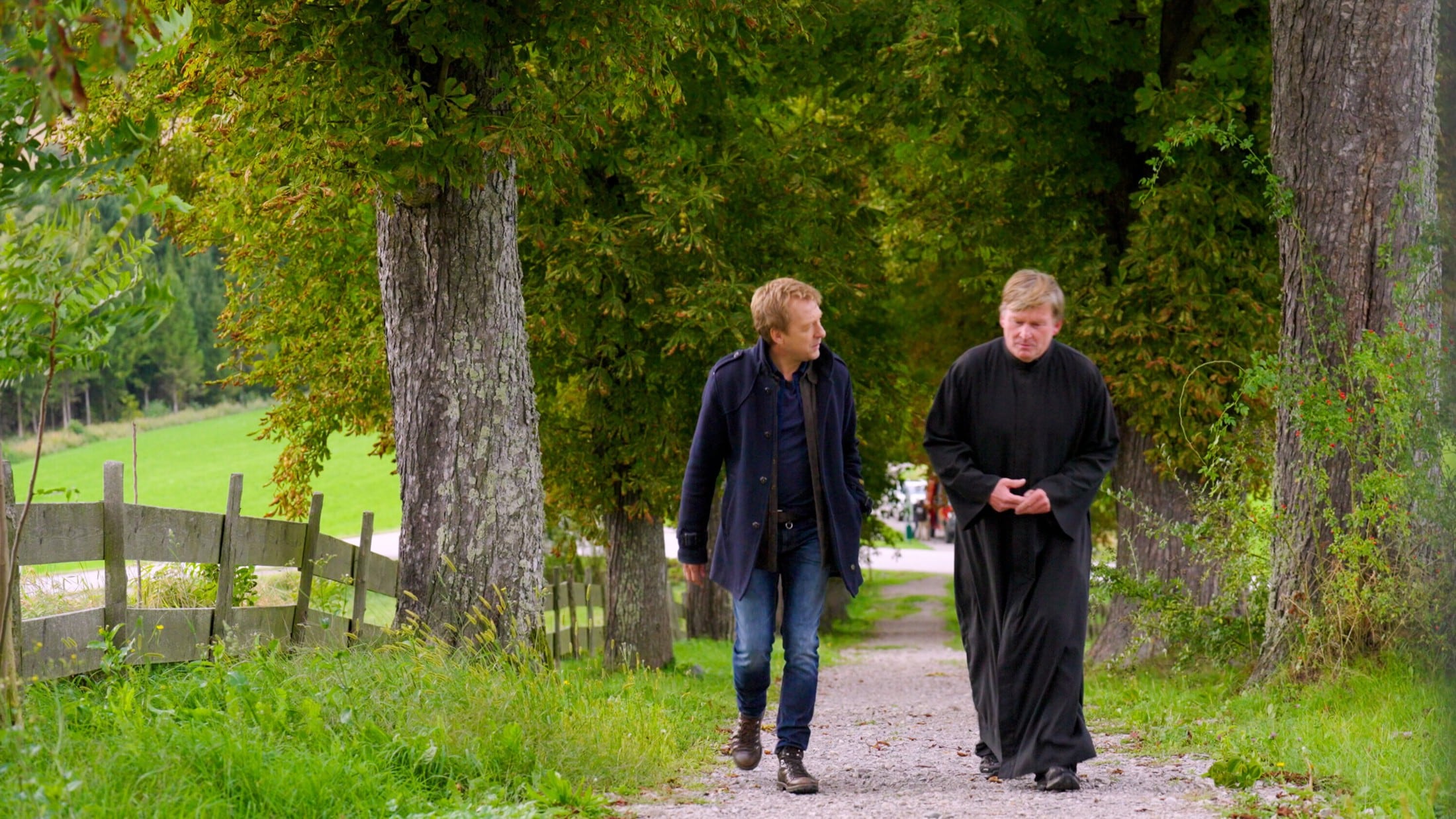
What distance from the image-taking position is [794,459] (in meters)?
6.10

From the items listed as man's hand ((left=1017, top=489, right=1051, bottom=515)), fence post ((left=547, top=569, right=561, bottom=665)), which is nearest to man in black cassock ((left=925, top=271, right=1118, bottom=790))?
man's hand ((left=1017, top=489, right=1051, bottom=515))

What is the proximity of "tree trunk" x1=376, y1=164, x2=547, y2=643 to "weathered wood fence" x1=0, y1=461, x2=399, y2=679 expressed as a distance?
2.23ft

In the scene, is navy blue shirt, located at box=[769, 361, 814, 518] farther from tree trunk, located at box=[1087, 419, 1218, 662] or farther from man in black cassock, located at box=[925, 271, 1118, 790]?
tree trunk, located at box=[1087, 419, 1218, 662]

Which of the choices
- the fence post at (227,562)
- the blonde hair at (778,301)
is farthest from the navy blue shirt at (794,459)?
the fence post at (227,562)

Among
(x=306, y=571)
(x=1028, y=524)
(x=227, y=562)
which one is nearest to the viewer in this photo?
(x=1028, y=524)

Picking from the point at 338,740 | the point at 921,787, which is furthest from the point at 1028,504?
the point at 338,740

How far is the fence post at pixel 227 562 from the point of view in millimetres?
7340

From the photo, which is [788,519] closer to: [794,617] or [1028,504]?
[794,617]

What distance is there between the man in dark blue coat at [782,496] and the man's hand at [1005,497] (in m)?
0.52

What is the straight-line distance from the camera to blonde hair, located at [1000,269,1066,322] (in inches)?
232

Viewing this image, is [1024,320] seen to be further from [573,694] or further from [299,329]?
[299,329]

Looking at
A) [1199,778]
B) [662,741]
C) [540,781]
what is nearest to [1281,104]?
[1199,778]

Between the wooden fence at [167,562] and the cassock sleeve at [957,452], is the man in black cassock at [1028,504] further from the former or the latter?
the wooden fence at [167,562]

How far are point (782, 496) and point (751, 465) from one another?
183 mm
